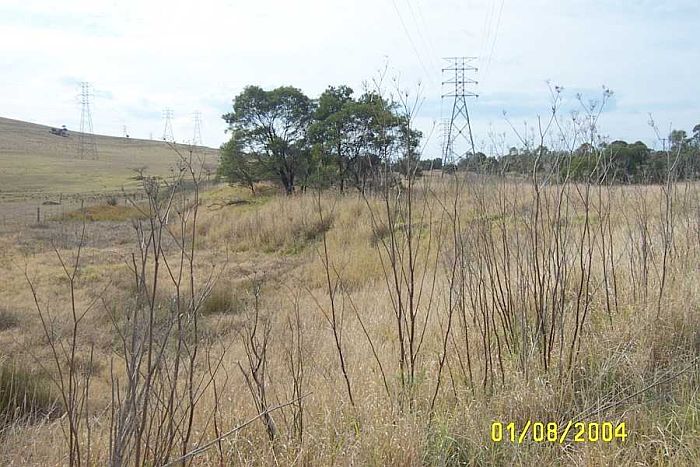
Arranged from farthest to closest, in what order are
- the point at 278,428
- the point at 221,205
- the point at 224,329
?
1. the point at 221,205
2. the point at 224,329
3. the point at 278,428

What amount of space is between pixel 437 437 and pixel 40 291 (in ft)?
24.5

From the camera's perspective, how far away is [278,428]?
215cm

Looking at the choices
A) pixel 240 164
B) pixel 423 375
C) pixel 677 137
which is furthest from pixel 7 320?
pixel 240 164

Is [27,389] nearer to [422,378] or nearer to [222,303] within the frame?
[422,378]

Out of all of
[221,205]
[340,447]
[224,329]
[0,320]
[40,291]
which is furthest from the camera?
[221,205]

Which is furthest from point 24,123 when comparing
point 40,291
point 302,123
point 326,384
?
point 326,384

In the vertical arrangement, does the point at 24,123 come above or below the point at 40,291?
above

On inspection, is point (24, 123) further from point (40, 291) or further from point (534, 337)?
point (534, 337)

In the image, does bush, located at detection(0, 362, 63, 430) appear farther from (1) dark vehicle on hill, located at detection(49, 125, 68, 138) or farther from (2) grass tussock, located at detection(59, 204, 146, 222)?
(1) dark vehicle on hill, located at detection(49, 125, 68, 138)

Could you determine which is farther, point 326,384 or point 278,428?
point 326,384

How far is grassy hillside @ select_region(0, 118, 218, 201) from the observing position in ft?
120

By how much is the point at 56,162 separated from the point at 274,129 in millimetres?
47632
